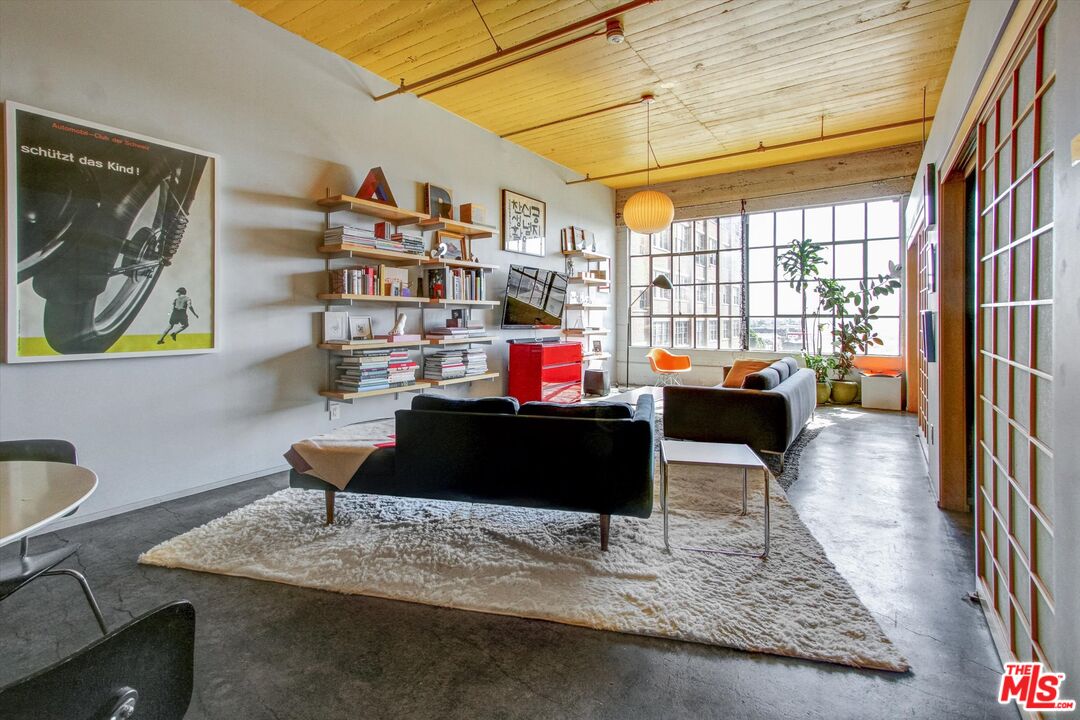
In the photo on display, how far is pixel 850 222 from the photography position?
734cm

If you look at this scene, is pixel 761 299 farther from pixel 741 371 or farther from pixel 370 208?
pixel 370 208

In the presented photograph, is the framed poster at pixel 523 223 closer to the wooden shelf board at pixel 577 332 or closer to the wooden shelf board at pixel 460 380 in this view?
the wooden shelf board at pixel 577 332

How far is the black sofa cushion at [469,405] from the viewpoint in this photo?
272 cm

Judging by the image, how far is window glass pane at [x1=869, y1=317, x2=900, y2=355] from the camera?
704 centimetres

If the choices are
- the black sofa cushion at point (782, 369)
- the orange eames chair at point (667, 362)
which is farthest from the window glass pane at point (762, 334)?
the black sofa cushion at point (782, 369)

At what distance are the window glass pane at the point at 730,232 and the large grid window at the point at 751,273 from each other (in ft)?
0.05

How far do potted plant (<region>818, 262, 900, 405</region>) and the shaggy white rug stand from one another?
472cm

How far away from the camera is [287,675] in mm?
1701

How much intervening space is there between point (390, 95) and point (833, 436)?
209 inches

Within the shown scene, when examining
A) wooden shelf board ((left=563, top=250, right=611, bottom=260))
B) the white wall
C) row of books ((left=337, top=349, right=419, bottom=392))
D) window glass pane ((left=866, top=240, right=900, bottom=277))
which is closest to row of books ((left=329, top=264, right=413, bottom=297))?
the white wall

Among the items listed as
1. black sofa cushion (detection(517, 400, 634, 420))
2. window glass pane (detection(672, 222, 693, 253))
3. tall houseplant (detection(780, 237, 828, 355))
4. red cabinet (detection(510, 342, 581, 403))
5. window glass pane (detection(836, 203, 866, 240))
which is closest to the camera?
black sofa cushion (detection(517, 400, 634, 420))

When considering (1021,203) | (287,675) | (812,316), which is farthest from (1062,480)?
(812,316)

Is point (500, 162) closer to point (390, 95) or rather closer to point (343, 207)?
point (390, 95)

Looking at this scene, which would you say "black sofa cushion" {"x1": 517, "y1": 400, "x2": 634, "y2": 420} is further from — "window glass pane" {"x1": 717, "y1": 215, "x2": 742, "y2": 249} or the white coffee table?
"window glass pane" {"x1": 717, "y1": 215, "x2": 742, "y2": 249}
